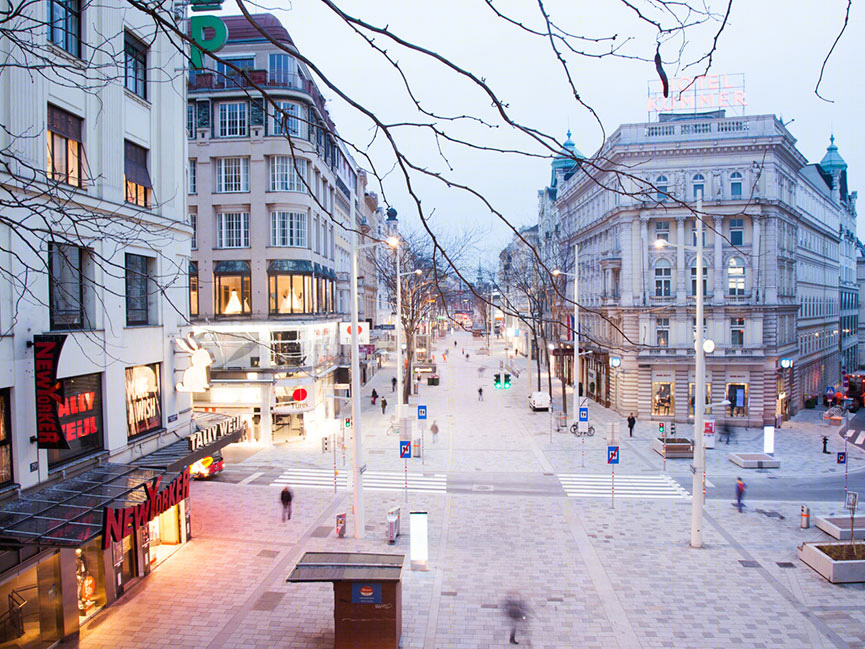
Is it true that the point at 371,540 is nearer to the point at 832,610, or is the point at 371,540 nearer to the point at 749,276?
the point at 832,610

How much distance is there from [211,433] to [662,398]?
30188mm

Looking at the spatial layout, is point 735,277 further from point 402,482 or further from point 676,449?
point 402,482

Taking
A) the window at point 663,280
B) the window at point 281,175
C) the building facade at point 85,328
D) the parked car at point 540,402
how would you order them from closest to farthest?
the building facade at point 85,328, the window at point 281,175, the window at point 663,280, the parked car at point 540,402

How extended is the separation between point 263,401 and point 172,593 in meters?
18.1

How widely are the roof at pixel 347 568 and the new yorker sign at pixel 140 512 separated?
10.3 feet

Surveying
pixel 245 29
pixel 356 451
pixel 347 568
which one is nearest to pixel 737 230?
pixel 356 451

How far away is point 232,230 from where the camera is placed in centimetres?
3341

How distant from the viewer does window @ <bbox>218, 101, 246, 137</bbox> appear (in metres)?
33.0

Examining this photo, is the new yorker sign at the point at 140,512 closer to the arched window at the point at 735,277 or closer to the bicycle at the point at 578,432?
the bicycle at the point at 578,432

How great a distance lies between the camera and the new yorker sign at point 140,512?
35.4 feet

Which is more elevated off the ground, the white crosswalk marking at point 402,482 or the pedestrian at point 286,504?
the pedestrian at point 286,504

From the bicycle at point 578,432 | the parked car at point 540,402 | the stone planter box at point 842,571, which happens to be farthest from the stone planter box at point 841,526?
the parked car at point 540,402

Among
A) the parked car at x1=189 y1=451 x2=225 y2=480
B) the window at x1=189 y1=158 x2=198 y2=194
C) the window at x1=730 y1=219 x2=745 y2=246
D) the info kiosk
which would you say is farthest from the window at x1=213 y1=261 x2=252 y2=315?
the window at x1=730 y1=219 x2=745 y2=246

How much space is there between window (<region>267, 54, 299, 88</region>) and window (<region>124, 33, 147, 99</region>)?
60.5ft
